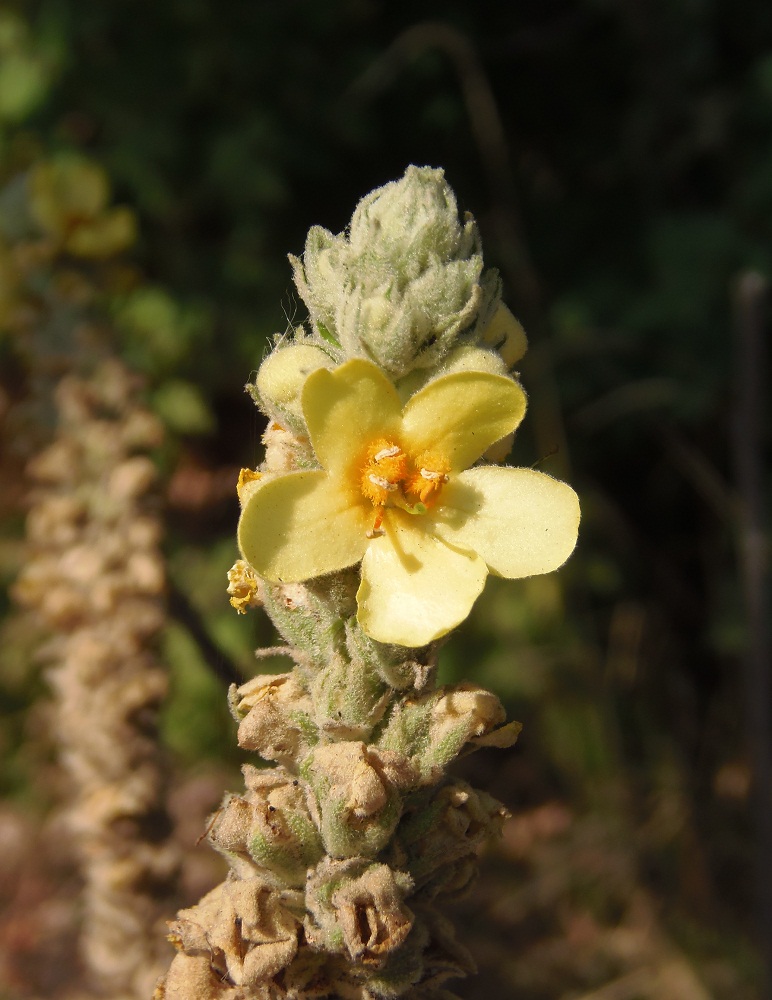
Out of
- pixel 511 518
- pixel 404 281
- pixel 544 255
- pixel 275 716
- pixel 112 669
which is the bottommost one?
pixel 275 716

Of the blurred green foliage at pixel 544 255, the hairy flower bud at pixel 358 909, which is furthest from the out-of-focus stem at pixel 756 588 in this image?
the hairy flower bud at pixel 358 909

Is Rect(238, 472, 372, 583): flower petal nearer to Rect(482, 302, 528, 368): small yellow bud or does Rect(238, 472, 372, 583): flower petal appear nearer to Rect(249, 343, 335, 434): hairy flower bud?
Rect(249, 343, 335, 434): hairy flower bud

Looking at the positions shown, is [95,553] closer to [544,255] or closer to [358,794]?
[358,794]

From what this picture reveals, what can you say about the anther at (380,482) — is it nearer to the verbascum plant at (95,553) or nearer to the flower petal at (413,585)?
the flower petal at (413,585)

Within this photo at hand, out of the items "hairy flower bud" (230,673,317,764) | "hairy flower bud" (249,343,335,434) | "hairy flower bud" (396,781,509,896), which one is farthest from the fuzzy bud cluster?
"hairy flower bud" (396,781,509,896)

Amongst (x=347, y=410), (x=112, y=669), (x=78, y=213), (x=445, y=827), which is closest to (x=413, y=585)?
(x=347, y=410)

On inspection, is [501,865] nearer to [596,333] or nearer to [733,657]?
[733,657]

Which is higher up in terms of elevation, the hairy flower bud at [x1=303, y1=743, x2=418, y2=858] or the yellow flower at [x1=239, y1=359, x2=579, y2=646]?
the yellow flower at [x1=239, y1=359, x2=579, y2=646]
